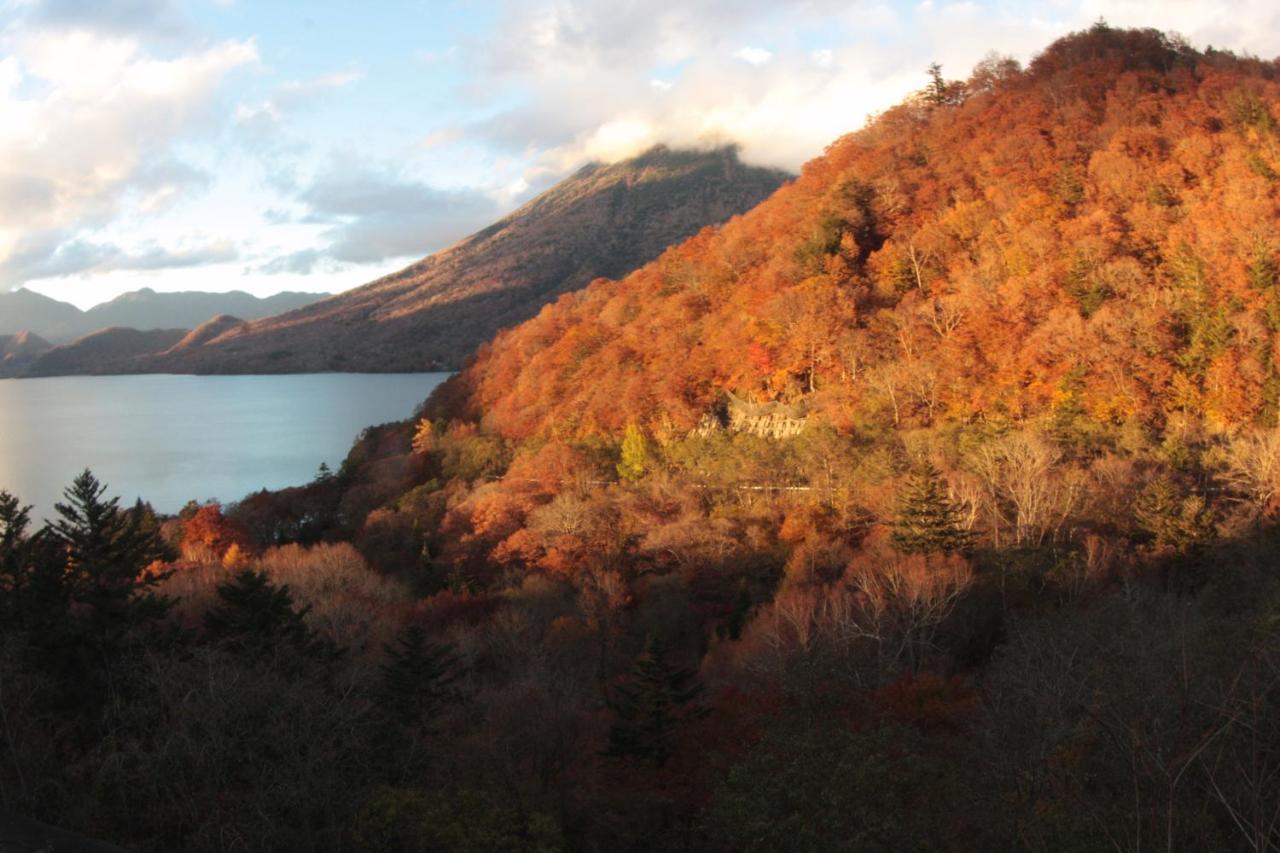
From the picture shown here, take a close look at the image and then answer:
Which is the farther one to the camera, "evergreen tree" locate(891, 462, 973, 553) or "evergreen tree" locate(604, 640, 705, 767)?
"evergreen tree" locate(891, 462, 973, 553)

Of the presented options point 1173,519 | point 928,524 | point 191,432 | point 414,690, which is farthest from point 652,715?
point 191,432

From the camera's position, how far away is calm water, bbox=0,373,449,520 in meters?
47.6

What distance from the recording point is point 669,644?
1900 cm

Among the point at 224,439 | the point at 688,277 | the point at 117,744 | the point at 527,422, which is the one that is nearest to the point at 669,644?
the point at 117,744

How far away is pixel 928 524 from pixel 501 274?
99.5m

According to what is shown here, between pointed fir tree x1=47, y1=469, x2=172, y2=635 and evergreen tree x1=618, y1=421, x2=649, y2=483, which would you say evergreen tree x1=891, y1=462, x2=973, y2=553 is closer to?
evergreen tree x1=618, y1=421, x2=649, y2=483

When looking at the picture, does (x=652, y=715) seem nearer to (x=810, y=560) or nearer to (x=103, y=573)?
(x=103, y=573)

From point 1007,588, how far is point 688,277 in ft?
82.1

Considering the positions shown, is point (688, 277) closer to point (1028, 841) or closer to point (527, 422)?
point (527, 422)

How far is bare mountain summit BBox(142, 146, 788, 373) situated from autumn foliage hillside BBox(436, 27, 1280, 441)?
62.1 m

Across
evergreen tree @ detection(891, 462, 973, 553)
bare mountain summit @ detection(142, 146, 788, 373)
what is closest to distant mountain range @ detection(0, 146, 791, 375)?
bare mountain summit @ detection(142, 146, 788, 373)

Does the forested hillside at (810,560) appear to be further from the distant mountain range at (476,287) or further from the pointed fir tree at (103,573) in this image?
the distant mountain range at (476,287)

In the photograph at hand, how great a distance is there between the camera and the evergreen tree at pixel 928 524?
1809 cm

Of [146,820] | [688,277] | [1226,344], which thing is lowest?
[146,820]
